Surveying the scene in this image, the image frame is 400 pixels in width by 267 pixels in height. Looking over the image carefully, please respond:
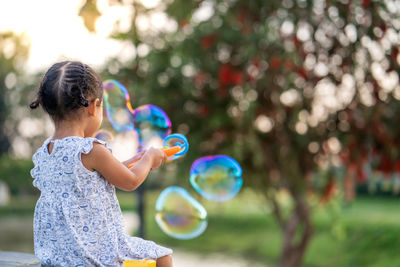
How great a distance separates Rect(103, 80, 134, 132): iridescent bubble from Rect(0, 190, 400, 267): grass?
3248 mm

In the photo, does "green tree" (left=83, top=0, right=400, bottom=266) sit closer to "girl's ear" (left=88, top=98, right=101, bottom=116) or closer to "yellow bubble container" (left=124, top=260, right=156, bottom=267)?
"girl's ear" (left=88, top=98, right=101, bottom=116)

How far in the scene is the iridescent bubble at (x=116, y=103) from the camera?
10.1 ft

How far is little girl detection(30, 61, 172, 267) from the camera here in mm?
1925

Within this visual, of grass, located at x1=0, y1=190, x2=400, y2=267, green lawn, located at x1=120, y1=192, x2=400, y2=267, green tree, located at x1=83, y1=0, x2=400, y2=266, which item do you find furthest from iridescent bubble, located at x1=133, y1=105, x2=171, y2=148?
green lawn, located at x1=120, y1=192, x2=400, y2=267

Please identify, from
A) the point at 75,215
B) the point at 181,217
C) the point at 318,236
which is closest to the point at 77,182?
the point at 75,215

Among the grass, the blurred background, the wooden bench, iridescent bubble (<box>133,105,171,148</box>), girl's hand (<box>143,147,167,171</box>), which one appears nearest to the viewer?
girl's hand (<box>143,147,167,171</box>)

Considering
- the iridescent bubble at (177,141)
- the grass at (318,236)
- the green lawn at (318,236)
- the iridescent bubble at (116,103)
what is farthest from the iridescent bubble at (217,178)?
the green lawn at (318,236)

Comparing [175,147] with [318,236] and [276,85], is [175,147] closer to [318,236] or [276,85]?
[276,85]

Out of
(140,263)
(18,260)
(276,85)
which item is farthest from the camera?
(276,85)

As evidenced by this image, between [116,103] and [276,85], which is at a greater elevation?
[276,85]

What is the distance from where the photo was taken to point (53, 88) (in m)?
1.92

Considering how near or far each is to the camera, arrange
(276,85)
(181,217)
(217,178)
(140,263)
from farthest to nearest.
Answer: (276,85) < (217,178) < (181,217) < (140,263)

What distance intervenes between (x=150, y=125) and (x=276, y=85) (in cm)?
283

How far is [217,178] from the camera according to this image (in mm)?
3164
